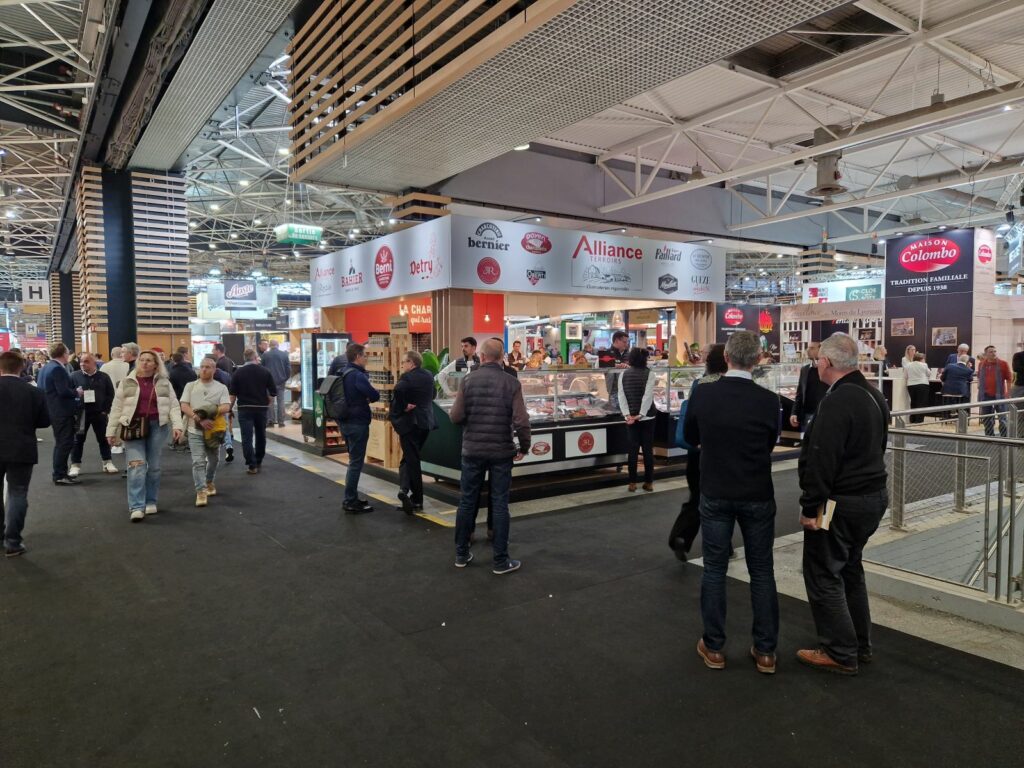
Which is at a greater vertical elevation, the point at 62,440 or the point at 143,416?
the point at 143,416

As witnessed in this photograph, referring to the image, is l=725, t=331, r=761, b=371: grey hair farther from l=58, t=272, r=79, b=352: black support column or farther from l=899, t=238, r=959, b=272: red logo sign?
l=58, t=272, r=79, b=352: black support column

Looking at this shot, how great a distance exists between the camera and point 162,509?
19.7ft

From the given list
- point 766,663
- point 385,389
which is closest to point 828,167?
point 385,389

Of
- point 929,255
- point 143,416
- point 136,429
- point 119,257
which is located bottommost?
point 136,429

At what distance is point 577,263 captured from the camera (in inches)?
418

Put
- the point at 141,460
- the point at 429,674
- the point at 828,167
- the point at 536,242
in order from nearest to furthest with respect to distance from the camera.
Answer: the point at 429,674, the point at 141,460, the point at 828,167, the point at 536,242

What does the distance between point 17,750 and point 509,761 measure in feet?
6.24

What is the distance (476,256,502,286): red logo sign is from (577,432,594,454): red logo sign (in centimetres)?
372

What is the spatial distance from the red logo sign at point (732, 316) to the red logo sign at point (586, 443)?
31.0 ft

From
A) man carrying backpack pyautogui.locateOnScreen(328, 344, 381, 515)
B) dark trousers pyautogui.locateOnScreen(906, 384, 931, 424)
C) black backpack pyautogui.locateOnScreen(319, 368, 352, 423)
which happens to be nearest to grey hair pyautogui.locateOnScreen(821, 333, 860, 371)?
man carrying backpack pyautogui.locateOnScreen(328, 344, 381, 515)

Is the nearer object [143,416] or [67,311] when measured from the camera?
[143,416]

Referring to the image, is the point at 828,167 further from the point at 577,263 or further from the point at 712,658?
the point at 712,658

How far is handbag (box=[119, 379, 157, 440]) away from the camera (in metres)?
5.43

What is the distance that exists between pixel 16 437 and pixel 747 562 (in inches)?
197
